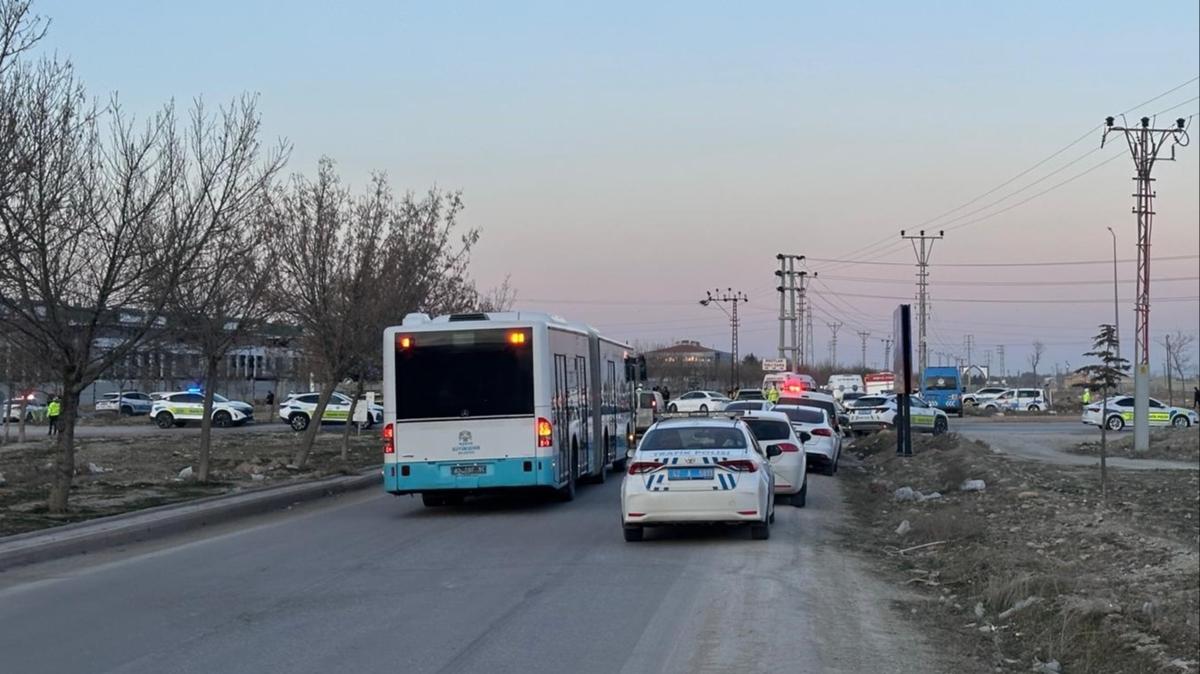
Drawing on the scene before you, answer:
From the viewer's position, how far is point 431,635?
10.1 m

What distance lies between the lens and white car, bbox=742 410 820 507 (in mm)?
20703

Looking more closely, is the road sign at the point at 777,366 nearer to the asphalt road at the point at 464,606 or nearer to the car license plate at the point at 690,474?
the asphalt road at the point at 464,606

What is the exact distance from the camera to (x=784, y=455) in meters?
20.7

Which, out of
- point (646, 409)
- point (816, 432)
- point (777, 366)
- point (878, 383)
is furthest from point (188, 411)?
point (878, 383)

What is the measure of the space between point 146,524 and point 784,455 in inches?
376

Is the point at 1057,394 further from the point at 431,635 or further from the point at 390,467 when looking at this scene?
the point at 431,635

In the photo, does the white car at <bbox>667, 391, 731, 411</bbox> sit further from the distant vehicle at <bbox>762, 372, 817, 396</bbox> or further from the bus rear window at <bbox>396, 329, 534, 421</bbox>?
the bus rear window at <bbox>396, 329, 534, 421</bbox>

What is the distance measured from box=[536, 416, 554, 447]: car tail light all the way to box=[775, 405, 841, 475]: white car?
8894 millimetres

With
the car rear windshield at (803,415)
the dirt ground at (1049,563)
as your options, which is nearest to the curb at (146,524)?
the dirt ground at (1049,563)

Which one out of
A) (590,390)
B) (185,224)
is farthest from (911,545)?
(185,224)

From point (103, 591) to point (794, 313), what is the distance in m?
68.0

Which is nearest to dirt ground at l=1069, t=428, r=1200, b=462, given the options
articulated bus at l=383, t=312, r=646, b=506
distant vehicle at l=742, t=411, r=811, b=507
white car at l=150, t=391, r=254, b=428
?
distant vehicle at l=742, t=411, r=811, b=507

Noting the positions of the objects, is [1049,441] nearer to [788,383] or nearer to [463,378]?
[788,383]

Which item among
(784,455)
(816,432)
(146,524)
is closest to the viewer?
(146,524)
